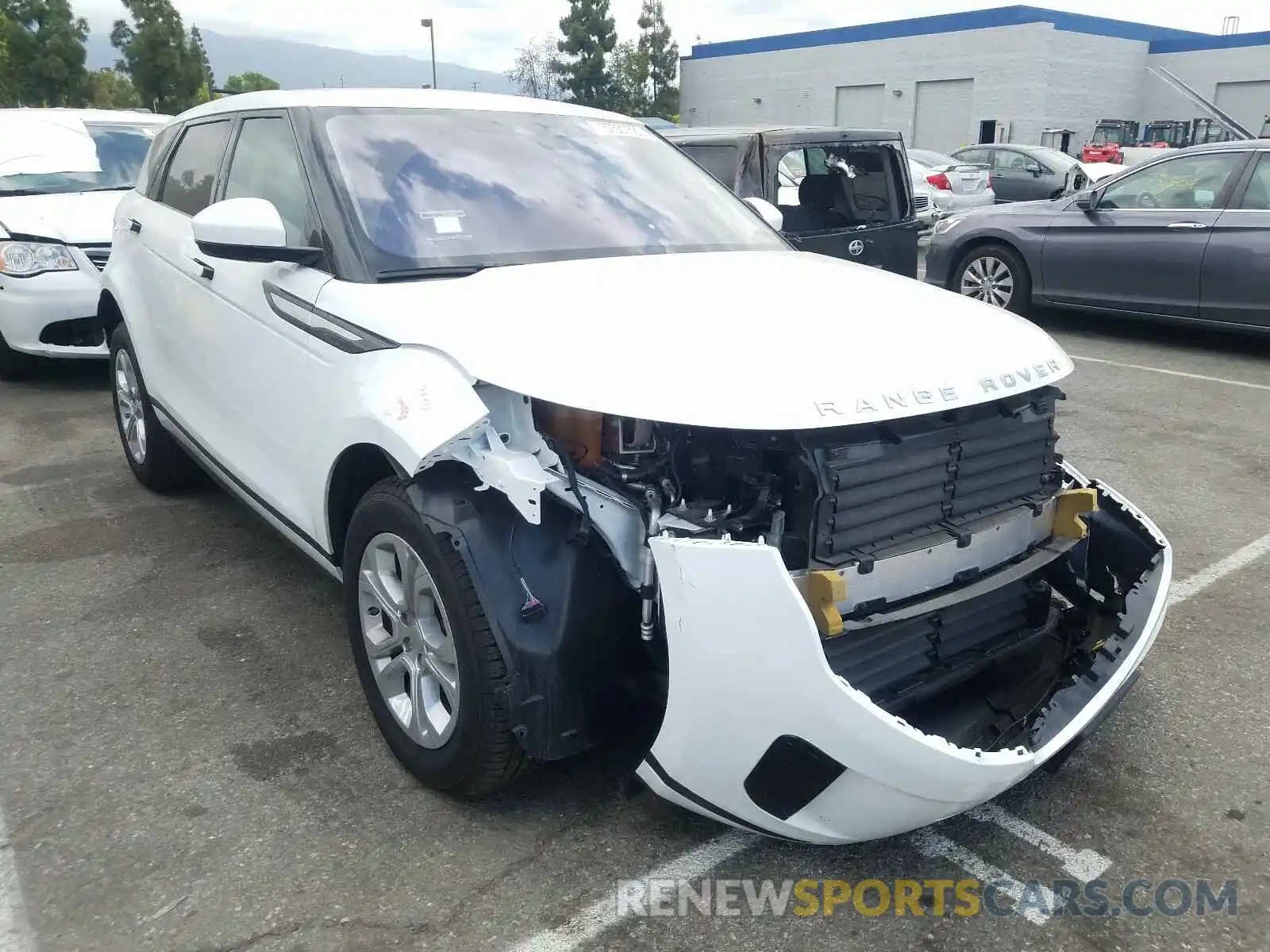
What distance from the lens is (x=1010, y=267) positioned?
916 centimetres

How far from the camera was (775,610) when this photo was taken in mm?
2018

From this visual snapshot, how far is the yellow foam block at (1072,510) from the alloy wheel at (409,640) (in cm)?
166

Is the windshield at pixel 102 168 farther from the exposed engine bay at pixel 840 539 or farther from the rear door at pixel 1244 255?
the rear door at pixel 1244 255

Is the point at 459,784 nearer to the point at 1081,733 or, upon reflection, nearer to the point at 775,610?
the point at 775,610

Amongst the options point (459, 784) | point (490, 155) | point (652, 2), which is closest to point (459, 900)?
point (459, 784)

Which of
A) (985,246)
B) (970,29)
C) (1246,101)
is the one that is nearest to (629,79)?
(970,29)

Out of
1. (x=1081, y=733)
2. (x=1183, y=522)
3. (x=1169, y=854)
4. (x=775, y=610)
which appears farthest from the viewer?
(x=1183, y=522)

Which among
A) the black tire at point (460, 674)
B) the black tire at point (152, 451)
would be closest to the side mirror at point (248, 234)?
the black tire at point (460, 674)

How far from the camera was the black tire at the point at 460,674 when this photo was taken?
237cm

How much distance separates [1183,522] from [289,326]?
3942mm

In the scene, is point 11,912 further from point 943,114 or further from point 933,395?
point 943,114

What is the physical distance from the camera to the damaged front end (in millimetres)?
2090

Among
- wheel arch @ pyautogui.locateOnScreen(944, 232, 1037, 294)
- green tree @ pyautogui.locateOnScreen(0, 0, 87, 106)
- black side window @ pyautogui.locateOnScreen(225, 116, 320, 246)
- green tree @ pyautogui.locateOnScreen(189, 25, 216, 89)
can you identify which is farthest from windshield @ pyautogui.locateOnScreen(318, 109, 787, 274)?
green tree @ pyautogui.locateOnScreen(189, 25, 216, 89)

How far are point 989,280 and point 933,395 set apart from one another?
7.61 metres
